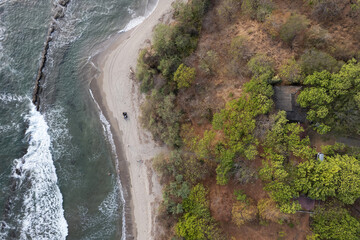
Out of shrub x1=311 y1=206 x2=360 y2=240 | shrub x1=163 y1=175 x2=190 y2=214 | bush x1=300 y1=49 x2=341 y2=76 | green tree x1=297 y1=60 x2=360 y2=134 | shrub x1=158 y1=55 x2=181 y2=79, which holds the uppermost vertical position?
shrub x1=158 y1=55 x2=181 y2=79

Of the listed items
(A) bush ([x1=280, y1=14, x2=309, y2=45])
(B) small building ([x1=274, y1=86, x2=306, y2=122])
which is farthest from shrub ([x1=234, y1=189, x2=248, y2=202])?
(A) bush ([x1=280, y1=14, x2=309, y2=45])

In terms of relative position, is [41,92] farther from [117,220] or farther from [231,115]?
[231,115]

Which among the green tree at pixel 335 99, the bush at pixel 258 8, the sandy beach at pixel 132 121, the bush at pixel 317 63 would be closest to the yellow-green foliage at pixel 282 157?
the green tree at pixel 335 99

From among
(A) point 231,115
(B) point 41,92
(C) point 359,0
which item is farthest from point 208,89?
(B) point 41,92

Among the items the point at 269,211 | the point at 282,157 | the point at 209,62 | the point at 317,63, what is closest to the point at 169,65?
the point at 209,62

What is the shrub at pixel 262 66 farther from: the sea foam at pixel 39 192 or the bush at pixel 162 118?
the sea foam at pixel 39 192

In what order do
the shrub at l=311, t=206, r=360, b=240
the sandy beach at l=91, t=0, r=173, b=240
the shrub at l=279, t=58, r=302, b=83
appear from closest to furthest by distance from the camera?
the shrub at l=311, t=206, r=360, b=240 < the shrub at l=279, t=58, r=302, b=83 < the sandy beach at l=91, t=0, r=173, b=240

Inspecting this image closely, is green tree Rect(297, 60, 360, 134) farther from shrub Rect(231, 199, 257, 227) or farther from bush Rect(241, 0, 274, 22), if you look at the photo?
shrub Rect(231, 199, 257, 227)

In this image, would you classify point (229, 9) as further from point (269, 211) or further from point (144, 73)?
point (269, 211)
